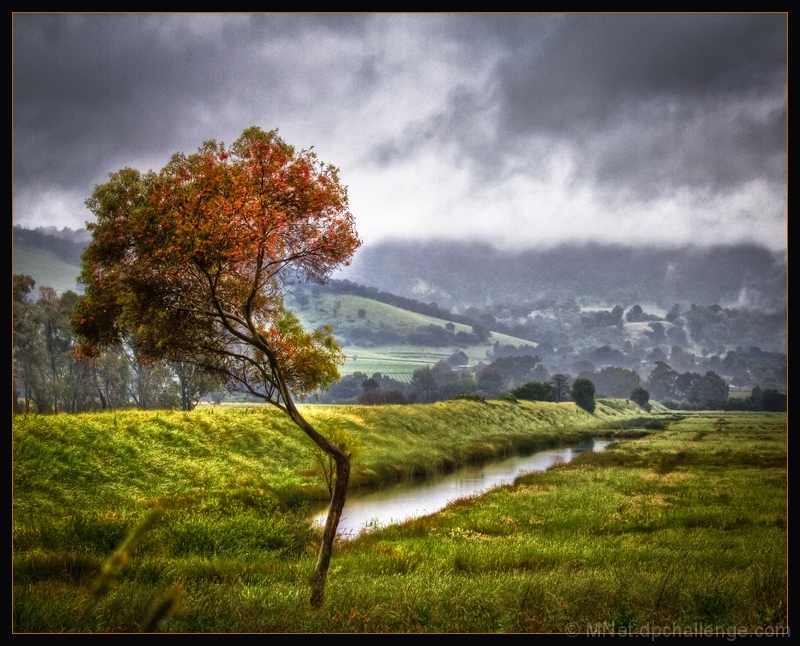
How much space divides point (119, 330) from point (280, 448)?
1641cm

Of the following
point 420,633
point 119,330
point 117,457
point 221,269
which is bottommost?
point 420,633

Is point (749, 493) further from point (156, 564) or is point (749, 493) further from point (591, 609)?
point (156, 564)

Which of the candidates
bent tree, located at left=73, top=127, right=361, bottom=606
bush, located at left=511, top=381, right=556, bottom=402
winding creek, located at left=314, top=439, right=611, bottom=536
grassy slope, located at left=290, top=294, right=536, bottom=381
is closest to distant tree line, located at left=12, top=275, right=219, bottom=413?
bent tree, located at left=73, top=127, right=361, bottom=606

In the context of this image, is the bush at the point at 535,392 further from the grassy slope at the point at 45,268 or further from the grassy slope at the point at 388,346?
the grassy slope at the point at 45,268

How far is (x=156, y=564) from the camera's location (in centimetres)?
1141

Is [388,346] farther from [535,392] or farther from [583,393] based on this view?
[535,392]

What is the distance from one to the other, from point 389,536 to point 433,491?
29.1 feet

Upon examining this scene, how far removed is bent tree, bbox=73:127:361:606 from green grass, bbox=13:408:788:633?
80.4 inches

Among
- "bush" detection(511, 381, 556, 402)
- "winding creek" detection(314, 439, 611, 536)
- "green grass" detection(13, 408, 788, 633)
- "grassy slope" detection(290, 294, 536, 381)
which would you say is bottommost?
"winding creek" detection(314, 439, 611, 536)

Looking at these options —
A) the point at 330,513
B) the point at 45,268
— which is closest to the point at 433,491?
the point at 330,513

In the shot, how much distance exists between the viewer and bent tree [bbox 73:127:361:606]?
9820mm

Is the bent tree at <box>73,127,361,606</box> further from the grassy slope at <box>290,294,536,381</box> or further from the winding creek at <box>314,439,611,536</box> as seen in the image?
the winding creek at <box>314,439,611,536</box>

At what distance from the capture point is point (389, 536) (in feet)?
55.6

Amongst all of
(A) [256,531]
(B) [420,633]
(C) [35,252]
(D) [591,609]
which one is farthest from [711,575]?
(C) [35,252]
